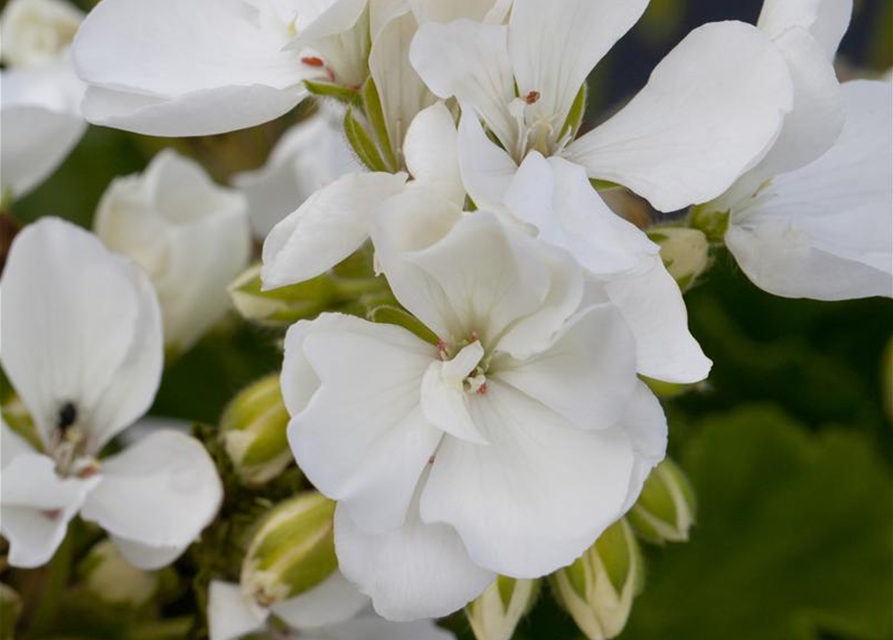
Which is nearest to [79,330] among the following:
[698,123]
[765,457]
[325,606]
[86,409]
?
[86,409]

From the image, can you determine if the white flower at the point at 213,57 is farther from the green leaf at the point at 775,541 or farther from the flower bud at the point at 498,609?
the green leaf at the point at 775,541

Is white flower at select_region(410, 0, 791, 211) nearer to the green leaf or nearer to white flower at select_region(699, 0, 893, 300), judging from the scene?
white flower at select_region(699, 0, 893, 300)

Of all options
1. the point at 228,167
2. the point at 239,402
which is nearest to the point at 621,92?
the point at 228,167

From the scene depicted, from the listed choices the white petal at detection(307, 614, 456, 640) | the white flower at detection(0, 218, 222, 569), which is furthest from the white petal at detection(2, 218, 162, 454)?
the white petal at detection(307, 614, 456, 640)

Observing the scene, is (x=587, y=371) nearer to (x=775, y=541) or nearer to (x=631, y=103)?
(x=631, y=103)

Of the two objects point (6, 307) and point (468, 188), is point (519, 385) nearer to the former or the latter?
point (468, 188)
